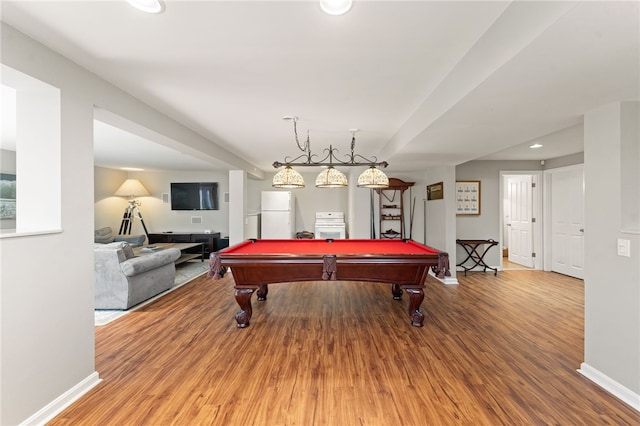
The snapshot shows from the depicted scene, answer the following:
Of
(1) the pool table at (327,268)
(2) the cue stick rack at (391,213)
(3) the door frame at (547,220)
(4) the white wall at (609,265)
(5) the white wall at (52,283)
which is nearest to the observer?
(5) the white wall at (52,283)

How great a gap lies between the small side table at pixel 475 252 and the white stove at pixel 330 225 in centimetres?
270

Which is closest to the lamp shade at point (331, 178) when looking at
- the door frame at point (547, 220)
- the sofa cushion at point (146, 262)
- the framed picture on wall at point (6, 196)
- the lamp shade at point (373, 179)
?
the lamp shade at point (373, 179)

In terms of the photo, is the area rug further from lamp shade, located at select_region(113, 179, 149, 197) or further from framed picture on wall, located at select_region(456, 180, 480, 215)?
framed picture on wall, located at select_region(456, 180, 480, 215)

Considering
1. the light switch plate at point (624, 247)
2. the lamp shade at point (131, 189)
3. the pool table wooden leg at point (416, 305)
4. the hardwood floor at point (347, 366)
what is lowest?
the hardwood floor at point (347, 366)

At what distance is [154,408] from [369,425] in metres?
1.36

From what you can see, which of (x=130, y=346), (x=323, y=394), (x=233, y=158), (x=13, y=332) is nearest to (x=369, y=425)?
(x=323, y=394)

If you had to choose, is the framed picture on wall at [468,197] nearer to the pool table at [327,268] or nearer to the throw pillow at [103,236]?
the pool table at [327,268]

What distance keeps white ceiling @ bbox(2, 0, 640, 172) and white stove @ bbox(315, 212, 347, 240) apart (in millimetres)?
4229

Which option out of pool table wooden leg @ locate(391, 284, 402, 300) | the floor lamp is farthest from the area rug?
pool table wooden leg @ locate(391, 284, 402, 300)

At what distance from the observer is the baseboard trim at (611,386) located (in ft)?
6.15

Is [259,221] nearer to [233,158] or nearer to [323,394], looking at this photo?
[233,158]

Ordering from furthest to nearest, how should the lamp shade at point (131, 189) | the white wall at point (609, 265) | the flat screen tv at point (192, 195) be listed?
1. the flat screen tv at point (192, 195)
2. the lamp shade at point (131, 189)
3. the white wall at point (609, 265)

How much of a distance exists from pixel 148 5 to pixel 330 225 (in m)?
6.07

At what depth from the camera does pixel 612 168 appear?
6.66 ft
